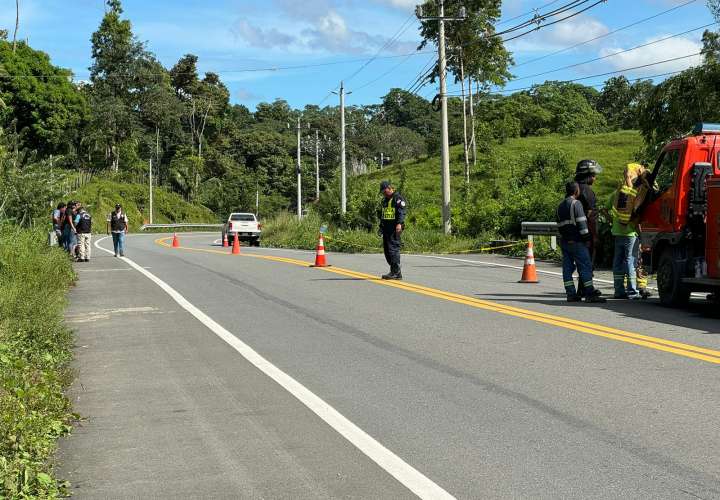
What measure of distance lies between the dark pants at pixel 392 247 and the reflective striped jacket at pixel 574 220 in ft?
14.3

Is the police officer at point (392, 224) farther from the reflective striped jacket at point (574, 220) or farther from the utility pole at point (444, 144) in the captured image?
the utility pole at point (444, 144)

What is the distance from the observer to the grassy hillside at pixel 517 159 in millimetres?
59000

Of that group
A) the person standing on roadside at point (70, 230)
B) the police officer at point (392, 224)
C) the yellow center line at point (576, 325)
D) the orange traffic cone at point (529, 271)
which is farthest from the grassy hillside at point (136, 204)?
the yellow center line at point (576, 325)

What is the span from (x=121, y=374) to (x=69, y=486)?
11.3 feet

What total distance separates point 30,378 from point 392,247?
1030 centimetres

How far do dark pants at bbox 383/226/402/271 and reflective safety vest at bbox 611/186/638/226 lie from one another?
4.50m

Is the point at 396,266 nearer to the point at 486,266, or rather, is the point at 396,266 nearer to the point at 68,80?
the point at 486,266

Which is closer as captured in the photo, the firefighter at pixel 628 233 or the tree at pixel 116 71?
the firefighter at pixel 628 233

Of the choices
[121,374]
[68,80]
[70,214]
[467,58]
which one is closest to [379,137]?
[68,80]

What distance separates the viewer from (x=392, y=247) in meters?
17.5

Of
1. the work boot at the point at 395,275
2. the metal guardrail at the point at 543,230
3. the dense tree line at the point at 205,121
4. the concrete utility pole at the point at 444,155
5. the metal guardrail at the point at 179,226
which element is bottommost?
the work boot at the point at 395,275

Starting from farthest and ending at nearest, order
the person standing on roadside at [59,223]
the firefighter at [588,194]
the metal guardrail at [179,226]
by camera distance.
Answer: the metal guardrail at [179,226] < the person standing on roadside at [59,223] < the firefighter at [588,194]

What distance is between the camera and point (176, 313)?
13336 millimetres

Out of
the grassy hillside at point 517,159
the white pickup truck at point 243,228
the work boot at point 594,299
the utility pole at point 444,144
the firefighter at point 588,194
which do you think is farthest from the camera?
the grassy hillside at point 517,159
